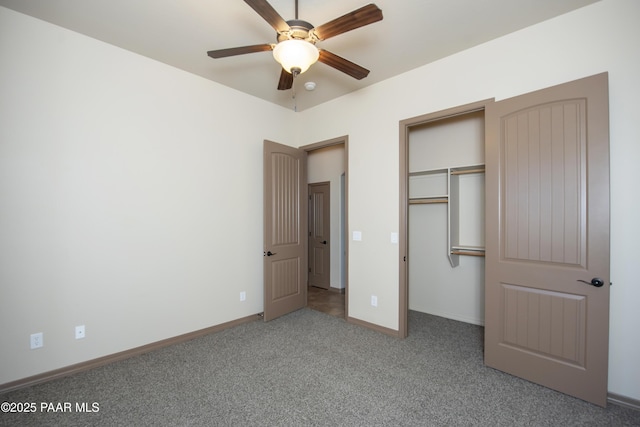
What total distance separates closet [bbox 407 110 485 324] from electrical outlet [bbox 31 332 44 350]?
414cm

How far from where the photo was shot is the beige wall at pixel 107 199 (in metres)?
2.23

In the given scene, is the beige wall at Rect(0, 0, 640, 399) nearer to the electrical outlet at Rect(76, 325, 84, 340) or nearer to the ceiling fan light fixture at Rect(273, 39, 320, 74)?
the electrical outlet at Rect(76, 325, 84, 340)

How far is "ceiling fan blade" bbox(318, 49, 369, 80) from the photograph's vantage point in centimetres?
204

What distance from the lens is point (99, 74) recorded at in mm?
2588

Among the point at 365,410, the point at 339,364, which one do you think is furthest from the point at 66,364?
the point at 365,410

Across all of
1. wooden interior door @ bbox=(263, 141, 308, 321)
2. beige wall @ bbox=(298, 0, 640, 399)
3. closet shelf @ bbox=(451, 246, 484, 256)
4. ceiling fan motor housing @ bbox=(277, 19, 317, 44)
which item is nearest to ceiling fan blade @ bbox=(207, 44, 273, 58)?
ceiling fan motor housing @ bbox=(277, 19, 317, 44)

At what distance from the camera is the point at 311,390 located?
219 cm

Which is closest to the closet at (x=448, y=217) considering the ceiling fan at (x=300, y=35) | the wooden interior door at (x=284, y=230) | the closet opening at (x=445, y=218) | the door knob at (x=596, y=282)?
the closet opening at (x=445, y=218)

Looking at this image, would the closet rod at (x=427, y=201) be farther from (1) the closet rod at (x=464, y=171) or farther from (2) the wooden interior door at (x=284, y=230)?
(2) the wooden interior door at (x=284, y=230)

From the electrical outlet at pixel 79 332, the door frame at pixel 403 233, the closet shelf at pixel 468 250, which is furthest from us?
the closet shelf at pixel 468 250

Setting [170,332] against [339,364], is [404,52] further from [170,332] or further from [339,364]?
[170,332]

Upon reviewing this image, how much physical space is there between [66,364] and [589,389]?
4.20m

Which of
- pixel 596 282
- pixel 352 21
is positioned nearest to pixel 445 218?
pixel 596 282

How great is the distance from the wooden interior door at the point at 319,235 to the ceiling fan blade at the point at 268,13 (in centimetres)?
349
